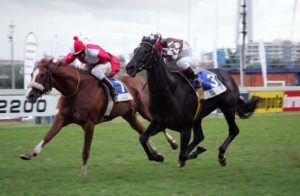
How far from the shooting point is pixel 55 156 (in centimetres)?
915

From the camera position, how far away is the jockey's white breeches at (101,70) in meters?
7.98

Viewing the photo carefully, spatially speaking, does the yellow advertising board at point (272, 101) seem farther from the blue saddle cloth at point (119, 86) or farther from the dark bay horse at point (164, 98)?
the dark bay horse at point (164, 98)

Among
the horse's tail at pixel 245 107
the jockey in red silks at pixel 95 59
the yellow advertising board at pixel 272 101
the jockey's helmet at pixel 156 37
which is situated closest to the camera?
the jockey's helmet at pixel 156 37

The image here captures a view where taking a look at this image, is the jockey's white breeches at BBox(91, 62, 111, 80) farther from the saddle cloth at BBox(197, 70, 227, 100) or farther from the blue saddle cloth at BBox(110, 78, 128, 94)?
the saddle cloth at BBox(197, 70, 227, 100)

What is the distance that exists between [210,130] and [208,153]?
4496 millimetres

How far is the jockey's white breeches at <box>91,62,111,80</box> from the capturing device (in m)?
7.98

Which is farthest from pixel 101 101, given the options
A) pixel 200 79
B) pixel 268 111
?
pixel 268 111

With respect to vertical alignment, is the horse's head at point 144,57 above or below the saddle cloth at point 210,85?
above

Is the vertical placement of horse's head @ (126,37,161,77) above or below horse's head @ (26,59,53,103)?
above

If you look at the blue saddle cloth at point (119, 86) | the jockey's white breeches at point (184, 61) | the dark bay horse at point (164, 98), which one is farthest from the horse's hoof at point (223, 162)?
the blue saddle cloth at point (119, 86)

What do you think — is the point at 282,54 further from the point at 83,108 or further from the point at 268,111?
the point at 83,108

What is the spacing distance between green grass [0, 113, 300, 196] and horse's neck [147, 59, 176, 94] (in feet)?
4.54

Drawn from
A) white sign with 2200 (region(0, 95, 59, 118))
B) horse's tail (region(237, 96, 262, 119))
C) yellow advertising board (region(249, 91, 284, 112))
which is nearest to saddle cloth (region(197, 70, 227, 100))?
horse's tail (region(237, 96, 262, 119))

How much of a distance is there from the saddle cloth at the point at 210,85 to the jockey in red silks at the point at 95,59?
65.6 inches
